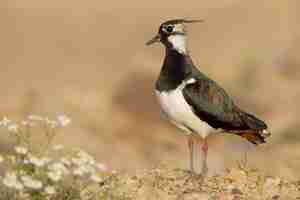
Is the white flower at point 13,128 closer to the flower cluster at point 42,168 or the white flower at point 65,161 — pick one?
the flower cluster at point 42,168

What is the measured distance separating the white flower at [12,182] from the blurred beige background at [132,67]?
7.35 meters

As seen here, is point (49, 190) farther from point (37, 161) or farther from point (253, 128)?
point (253, 128)

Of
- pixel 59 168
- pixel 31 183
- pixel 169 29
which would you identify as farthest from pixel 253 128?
pixel 31 183

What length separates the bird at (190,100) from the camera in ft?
32.0

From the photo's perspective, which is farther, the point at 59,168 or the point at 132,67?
the point at 132,67

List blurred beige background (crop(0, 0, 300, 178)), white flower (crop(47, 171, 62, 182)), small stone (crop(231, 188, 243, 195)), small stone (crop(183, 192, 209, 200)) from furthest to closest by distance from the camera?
blurred beige background (crop(0, 0, 300, 178)), small stone (crop(231, 188, 243, 195)), small stone (crop(183, 192, 209, 200)), white flower (crop(47, 171, 62, 182))

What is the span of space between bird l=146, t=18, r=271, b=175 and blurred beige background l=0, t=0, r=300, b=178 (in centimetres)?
400

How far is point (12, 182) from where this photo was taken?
6.87 meters

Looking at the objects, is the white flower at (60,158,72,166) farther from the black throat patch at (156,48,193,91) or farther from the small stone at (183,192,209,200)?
the black throat patch at (156,48,193,91)

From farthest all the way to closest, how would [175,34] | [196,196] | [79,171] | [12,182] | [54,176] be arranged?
[175,34] → [196,196] → [79,171] → [54,176] → [12,182]

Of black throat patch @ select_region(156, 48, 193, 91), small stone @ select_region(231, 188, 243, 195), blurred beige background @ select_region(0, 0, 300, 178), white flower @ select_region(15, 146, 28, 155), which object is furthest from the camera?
blurred beige background @ select_region(0, 0, 300, 178)

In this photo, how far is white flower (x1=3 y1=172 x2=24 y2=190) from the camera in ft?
22.4

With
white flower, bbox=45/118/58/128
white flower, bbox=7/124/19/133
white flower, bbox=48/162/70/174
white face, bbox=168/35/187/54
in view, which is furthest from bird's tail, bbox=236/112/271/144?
white flower, bbox=48/162/70/174

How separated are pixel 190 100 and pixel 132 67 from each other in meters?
10.6
